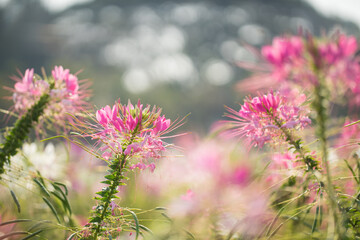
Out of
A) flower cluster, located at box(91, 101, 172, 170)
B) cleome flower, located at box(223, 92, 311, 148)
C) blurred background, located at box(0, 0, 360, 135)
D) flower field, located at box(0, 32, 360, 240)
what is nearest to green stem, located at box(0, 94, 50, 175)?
flower field, located at box(0, 32, 360, 240)

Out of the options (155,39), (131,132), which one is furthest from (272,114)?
(155,39)

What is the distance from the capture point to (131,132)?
50cm

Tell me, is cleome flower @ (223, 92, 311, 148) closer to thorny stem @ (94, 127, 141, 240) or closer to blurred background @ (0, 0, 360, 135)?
thorny stem @ (94, 127, 141, 240)

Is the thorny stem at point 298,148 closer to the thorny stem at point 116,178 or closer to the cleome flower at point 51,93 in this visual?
the thorny stem at point 116,178

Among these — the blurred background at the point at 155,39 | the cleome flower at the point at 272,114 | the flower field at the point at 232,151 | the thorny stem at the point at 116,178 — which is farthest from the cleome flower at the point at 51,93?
the blurred background at the point at 155,39

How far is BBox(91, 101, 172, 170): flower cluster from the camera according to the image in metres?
0.49

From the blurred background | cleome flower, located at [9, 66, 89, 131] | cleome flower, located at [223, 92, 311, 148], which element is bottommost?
cleome flower, located at [223, 92, 311, 148]

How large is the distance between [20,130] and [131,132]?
20cm

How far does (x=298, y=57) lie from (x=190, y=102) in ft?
39.2

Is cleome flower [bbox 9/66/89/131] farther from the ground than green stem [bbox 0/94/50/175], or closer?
farther from the ground

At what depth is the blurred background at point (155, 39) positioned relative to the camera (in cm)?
1077

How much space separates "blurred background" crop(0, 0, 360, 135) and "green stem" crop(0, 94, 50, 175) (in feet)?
32.1

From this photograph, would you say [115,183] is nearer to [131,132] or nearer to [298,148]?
[131,132]

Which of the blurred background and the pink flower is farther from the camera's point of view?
the blurred background
